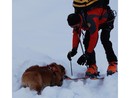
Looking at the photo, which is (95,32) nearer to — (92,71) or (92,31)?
(92,31)

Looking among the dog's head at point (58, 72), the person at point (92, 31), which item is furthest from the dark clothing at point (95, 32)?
the dog's head at point (58, 72)

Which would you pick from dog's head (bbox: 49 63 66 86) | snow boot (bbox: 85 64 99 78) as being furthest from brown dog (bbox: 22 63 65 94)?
snow boot (bbox: 85 64 99 78)

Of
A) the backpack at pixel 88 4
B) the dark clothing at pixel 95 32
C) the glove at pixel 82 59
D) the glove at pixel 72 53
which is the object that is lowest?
the glove at pixel 82 59

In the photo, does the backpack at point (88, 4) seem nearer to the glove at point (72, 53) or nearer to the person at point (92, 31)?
the person at point (92, 31)

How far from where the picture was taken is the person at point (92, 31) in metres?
3.14

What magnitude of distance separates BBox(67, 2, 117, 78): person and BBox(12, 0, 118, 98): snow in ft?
0.07

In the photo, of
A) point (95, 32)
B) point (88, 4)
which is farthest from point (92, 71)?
point (88, 4)

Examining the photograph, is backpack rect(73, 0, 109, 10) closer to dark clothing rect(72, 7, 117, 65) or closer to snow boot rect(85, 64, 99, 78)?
dark clothing rect(72, 7, 117, 65)

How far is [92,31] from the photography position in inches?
124

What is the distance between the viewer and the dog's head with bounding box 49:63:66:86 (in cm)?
316

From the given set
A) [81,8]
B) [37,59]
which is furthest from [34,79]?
[81,8]

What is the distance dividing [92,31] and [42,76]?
313 mm

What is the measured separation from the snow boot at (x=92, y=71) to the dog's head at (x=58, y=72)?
0.37ft

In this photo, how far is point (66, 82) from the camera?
319 cm
